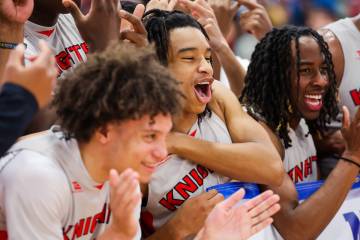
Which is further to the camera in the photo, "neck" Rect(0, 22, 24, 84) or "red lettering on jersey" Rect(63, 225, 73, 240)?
"neck" Rect(0, 22, 24, 84)

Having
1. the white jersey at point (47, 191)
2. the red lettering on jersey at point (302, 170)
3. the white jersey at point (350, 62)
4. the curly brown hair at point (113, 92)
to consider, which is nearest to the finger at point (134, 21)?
the curly brown hair at point (113, 92)

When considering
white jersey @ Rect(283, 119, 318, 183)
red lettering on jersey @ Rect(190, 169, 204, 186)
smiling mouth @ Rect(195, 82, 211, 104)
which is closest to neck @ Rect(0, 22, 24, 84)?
smiling mouth @ Rect(195, 82, 211, 104)

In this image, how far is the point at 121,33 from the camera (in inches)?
120

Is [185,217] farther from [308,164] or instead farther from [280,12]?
[280,12]

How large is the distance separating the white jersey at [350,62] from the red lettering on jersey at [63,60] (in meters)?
1.62

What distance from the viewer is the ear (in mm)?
2344

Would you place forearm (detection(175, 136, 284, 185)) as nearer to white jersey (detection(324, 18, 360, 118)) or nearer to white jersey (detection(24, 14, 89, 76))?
white jersey (detection(24, 14, 89, 76))

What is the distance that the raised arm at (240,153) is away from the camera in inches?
118

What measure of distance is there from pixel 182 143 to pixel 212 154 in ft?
0.43

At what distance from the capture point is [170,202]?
3012 mm

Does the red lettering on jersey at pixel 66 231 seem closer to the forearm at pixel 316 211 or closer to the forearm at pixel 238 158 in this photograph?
the forearm at pixel 238 158

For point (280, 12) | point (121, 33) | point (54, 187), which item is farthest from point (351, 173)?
point (280, 12)

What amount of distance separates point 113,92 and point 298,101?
1492mm

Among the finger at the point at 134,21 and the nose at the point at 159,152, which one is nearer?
the nose at the point at 159,152
